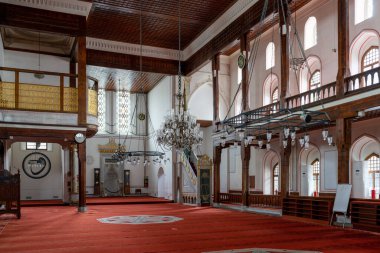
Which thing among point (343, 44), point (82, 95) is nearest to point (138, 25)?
point (82, 95)

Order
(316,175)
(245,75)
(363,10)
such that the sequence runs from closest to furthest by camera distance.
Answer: (363,10)
(245,75)
(316,175)

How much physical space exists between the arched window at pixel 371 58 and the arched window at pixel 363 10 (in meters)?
0.89

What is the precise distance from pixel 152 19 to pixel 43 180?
27.7 ft

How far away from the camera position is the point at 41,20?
11062 mm

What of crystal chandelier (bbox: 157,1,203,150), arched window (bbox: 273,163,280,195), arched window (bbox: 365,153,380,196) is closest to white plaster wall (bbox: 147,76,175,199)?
arched window (bbox: 273,163,280,195)

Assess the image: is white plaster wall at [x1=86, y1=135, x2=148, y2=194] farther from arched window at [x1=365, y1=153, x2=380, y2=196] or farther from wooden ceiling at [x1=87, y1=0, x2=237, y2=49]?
arched window at [x1=365, y1=153, x2=380, y2=196]

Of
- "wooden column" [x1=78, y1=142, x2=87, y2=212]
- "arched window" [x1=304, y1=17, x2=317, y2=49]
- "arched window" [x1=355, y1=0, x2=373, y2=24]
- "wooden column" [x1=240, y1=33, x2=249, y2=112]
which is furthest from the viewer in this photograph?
"arched window" [x1=304, y1=17, x2=317, y2=49]

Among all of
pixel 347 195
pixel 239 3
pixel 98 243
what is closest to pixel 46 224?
pixel 98 243

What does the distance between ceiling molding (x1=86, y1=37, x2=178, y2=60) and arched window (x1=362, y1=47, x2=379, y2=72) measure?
7124 millimetres

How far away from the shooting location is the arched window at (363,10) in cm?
1105

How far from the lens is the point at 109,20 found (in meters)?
12.9

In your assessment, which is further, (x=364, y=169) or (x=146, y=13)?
(x=146, y=13)

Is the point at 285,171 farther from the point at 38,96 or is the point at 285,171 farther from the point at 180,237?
the point at 38,96

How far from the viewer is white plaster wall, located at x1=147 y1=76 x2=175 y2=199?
1622 cm
